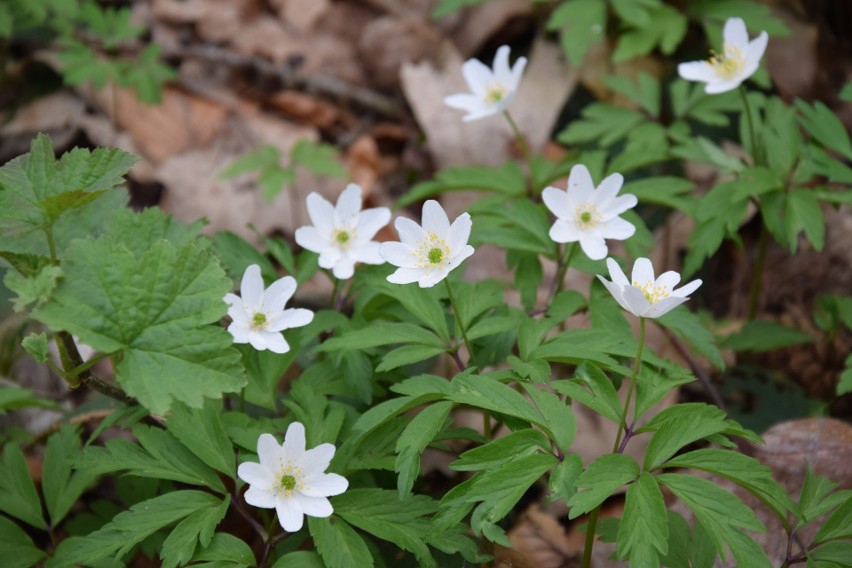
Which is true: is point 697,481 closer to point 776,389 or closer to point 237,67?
point 776,389

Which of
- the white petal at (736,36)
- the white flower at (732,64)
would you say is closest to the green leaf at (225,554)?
the white flower at (732,64)

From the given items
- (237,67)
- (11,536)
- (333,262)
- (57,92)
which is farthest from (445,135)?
(11,536)

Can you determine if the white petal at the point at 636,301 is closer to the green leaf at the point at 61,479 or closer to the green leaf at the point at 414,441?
the green leaf at the point at 414,441

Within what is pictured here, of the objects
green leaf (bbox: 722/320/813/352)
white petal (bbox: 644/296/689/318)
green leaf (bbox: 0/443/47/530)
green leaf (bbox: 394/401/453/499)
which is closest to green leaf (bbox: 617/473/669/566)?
white petal (bbox: 644/296/689/318)

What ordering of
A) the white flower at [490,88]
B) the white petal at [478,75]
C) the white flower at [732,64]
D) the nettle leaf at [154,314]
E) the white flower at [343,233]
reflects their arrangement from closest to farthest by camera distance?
the nettle leaf at [154,314]
the white flower at [343,233]
the white flower at [732,64]
the white flower at [490,88]
the white petal at [478,75]

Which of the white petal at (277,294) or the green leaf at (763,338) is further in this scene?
the green leaf at (763,338)
